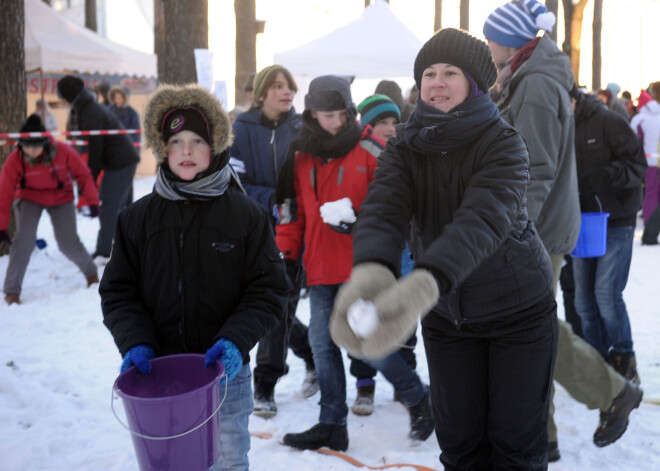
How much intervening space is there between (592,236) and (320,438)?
1.89 m

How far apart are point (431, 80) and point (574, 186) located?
5.02ft

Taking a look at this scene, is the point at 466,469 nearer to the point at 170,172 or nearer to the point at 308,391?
the point at 170,172

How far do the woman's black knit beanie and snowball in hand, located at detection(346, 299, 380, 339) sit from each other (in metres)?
0.93

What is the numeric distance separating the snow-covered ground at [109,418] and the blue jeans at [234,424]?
884 mm

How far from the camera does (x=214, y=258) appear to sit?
2611 mm

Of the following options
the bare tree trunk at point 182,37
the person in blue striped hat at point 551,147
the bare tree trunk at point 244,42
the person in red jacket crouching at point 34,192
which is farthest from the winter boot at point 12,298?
the bare tree trunk at point 244,42

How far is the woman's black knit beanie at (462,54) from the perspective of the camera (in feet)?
7.77

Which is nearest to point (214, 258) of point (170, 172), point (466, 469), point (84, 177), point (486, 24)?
point (170, 172)

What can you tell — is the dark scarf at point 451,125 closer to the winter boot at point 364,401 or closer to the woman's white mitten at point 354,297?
the woman's white mitten at point 354,297

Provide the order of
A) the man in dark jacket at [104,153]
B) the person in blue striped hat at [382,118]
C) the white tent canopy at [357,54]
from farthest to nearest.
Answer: the white tent canopy at [357,54] < the man in dark jacket at [104,153] < the person in blue striped hat at [382,118]

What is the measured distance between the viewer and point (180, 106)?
8.98 ft

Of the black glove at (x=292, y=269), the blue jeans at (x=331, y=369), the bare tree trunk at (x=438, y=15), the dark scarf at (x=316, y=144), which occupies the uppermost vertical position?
the bare tree trunk at (x=438, y=15)

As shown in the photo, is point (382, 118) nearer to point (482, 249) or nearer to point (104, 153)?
point (482, 249)

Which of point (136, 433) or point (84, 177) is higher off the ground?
point (84, 177)
